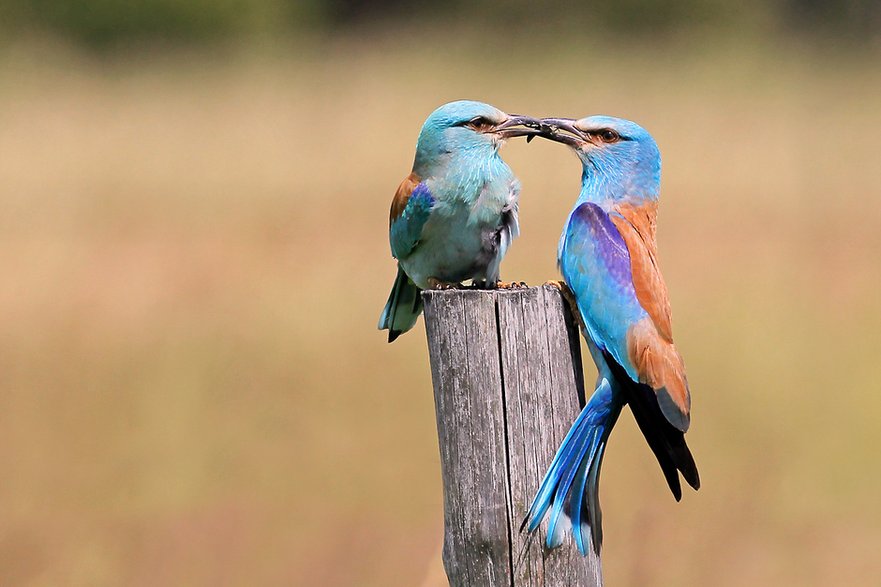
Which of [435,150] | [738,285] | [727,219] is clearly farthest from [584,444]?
[727,219]

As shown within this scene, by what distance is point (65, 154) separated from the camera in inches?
486

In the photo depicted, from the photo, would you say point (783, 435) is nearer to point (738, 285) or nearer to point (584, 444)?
point (738, 285)

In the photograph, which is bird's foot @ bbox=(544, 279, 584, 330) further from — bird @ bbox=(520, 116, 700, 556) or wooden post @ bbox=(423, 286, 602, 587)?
wooden post @ bbox=(423, 286, 602, 587)

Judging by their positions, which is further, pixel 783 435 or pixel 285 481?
pixel 783 435

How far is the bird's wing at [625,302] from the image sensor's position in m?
4.15

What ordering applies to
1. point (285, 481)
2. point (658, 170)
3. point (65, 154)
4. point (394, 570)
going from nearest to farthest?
point (658, 170) < point (394, 570) < point (285, 481) < point (65, 154)

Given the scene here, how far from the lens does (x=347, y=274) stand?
1063cm

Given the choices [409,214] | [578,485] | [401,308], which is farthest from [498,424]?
[401,308]

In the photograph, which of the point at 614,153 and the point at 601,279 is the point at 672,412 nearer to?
the point at 601,279

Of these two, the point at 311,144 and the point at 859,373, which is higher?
the point at 311,144

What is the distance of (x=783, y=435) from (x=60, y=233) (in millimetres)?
6191

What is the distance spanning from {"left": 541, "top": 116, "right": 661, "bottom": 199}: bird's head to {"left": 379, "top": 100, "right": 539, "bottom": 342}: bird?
0.58ft

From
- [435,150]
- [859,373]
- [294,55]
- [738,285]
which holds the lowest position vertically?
[859,373]

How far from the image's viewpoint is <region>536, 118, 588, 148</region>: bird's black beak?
503 centimetres
